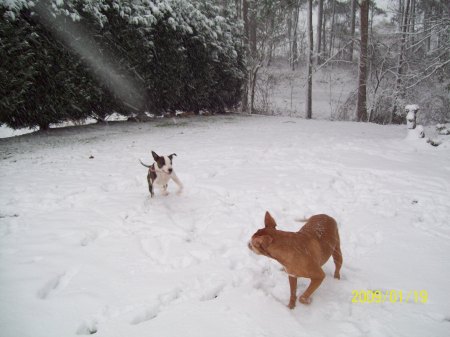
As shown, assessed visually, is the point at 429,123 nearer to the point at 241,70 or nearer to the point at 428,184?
the point at 241,70

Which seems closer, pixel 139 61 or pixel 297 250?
pixel 297 250

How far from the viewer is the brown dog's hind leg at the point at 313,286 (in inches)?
98.1

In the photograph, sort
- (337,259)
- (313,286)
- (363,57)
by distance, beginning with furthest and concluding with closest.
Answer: (363,57), (337,259), (313,286)

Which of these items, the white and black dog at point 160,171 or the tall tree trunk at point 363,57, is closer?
the white and black dog at point 160,171

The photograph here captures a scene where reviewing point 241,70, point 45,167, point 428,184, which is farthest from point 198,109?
point 428,184

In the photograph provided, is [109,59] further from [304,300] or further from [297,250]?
[304,300]

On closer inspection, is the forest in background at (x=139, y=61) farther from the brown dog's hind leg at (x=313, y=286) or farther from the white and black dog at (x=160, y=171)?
the brown dog's hind leg at (x=313, y=286)

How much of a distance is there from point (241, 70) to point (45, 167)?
10.8 m
